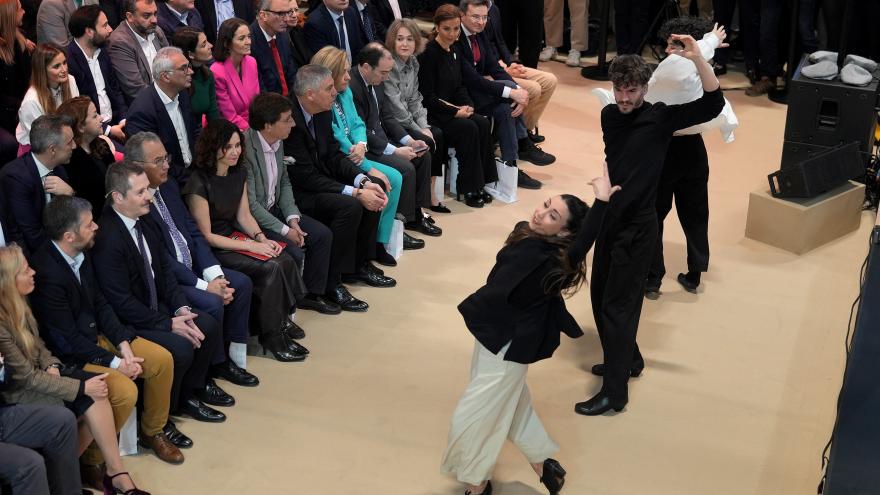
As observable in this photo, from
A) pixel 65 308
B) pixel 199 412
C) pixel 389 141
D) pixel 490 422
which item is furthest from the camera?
pixel 389 141

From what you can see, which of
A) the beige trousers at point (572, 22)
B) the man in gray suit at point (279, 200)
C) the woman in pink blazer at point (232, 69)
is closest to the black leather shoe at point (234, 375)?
the man in gray suit at point (279, 200)

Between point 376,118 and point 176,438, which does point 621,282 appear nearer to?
point 176,438

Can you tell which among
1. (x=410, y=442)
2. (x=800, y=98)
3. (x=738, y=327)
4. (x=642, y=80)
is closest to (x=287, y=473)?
(x=410, y=442)

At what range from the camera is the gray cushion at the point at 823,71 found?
287 inches

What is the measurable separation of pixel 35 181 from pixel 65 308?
0.66 metres

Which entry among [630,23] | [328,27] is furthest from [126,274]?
[630,23]

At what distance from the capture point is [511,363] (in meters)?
4.18

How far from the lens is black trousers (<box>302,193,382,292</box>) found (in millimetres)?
5953

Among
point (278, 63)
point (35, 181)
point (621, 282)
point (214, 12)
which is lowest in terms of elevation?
point (621, 282)

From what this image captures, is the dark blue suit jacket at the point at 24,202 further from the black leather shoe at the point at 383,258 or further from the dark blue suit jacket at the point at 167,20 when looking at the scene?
the black leather shoe at the point at 383,258

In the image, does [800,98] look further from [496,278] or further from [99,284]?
[99,284]

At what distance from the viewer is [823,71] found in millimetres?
7297

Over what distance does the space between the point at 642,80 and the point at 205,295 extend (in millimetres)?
2056

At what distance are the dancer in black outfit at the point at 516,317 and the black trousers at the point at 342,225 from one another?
1831 millimetres
